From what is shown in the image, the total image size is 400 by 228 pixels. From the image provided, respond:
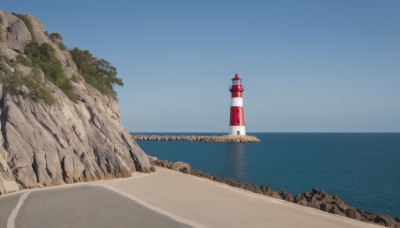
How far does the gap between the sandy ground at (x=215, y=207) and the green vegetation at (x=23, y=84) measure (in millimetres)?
7641

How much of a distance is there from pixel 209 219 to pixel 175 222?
6.68 ft

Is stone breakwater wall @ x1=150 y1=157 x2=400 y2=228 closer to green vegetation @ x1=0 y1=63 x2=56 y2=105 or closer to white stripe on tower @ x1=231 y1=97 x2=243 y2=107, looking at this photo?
green vegetation @ x1=0 y1=63 x2=56 y2=105

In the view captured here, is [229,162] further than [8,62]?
Yes

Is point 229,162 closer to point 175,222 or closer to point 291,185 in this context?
point 291,185

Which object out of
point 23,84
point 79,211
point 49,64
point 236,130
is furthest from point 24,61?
point 236,130

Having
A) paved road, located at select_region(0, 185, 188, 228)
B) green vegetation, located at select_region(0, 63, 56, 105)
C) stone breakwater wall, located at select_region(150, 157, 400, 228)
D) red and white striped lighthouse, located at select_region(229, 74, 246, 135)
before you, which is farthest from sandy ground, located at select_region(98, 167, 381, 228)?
red and white striped lighthouse, located at select_region(229, 74, 246, 135)

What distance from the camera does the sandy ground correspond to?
60.8ft

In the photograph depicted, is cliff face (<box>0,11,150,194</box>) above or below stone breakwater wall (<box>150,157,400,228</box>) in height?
above

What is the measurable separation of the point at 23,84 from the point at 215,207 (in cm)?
1591

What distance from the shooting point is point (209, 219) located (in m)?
18.3

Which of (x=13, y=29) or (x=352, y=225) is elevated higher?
(x=13, y=29)

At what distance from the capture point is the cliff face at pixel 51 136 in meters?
25.0

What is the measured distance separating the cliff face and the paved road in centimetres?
284

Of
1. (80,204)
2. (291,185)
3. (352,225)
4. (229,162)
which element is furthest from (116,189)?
(229,162)
